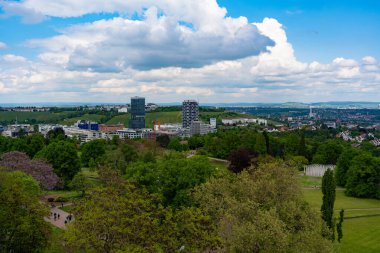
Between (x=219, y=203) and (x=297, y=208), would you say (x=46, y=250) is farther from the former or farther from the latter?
(x=297, y=208)

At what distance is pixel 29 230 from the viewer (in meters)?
25.2

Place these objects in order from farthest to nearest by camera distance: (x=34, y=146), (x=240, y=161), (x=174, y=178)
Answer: (x=34, y=146), (x=240, y=161), (x=174, y=178)

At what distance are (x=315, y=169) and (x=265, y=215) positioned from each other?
5988 cm

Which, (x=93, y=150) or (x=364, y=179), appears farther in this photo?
(x=93, y=150)

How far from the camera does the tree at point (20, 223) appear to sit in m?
25.3

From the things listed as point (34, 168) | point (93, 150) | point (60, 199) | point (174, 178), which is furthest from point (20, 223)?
point (93, 150)

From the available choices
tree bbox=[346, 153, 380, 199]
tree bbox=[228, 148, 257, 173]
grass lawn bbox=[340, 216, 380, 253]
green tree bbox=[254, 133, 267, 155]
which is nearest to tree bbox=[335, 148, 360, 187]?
tree bbox=[346, 153, 380, 199]

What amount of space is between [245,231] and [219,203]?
961 centimetres

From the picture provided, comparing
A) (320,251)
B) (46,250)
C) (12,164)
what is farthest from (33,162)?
(320,251)

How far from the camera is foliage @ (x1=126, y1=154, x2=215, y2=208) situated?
123 ft

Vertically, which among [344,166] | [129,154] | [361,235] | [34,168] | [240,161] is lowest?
[361,235]

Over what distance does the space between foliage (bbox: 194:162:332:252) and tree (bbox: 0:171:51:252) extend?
1227 centimetres

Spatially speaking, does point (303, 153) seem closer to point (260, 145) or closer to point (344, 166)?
point (260, 145)

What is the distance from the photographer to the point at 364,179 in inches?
2263
